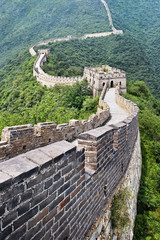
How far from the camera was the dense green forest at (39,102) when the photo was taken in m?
14.3

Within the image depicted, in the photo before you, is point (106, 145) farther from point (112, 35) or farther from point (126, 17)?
point (126, 17)

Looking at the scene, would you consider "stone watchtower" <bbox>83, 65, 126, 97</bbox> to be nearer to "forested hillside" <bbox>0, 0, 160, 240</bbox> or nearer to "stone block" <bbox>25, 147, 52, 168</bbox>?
"forested hillside" <bbox>0, 0, 160, 240</bbox>

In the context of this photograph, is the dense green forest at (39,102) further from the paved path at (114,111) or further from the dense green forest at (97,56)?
the dense green forest at (97,56)

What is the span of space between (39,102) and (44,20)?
78.5 meters

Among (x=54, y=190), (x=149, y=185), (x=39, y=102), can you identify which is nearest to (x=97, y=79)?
(x=39, y=102)

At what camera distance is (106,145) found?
3.90 meters

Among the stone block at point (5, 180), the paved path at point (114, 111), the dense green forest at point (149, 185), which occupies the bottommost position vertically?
the dense green forest at point (149, 185)

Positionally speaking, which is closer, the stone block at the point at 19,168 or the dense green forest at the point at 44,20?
the stone block at the point at 19,168

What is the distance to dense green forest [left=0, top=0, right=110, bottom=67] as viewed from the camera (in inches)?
3078

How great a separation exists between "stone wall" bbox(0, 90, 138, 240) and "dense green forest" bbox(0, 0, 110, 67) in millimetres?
71889

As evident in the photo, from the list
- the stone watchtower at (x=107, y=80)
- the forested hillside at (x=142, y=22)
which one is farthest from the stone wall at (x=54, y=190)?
the forested hillside at (x=142, y=22)

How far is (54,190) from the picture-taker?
2.41m

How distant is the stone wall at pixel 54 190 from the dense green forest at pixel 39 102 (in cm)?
895

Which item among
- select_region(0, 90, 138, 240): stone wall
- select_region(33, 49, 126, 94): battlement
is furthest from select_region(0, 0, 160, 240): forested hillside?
select_region(0, 90, 138, 240): stone wall
